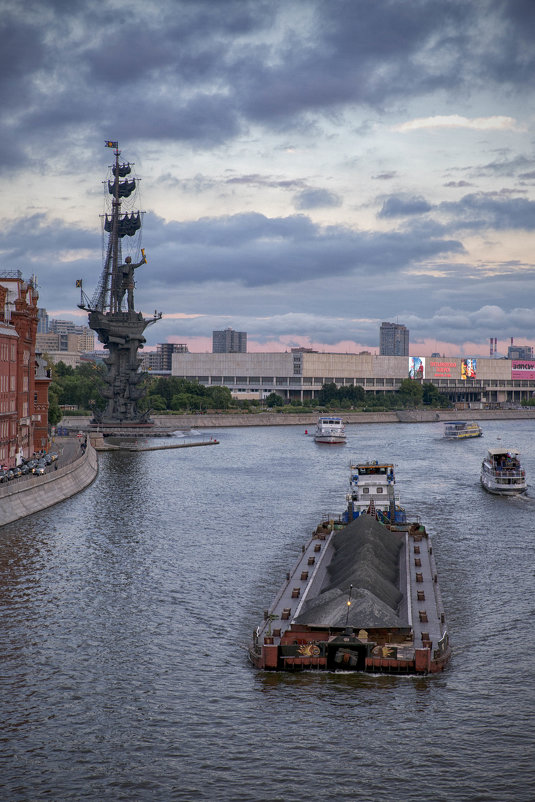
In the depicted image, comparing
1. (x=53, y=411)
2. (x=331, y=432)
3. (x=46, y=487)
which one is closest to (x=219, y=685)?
(x=46, y=487)

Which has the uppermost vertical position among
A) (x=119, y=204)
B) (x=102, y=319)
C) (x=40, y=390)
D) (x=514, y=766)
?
(x=119, y=204)

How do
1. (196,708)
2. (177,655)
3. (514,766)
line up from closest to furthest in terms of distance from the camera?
(514,766)
(196,708)
(177,655)

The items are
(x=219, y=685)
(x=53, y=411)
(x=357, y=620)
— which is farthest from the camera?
A: (x=53, y=411)

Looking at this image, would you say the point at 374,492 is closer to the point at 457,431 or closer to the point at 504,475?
the point at 504,475

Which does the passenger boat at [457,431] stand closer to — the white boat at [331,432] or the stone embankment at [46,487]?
the white boat at [331,432]

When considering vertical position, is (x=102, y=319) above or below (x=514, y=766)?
above

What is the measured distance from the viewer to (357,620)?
3662 cm

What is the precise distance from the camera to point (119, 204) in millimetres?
161500

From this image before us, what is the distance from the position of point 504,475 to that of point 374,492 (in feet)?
91.1

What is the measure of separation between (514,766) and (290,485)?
6892 centimetres

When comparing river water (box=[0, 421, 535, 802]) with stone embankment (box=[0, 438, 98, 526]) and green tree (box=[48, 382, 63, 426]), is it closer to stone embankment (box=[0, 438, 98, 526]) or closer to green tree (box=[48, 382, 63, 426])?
stone embankment (box=[0, 438, 98, 526])

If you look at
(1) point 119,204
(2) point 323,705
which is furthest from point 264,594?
(1) point 119,204

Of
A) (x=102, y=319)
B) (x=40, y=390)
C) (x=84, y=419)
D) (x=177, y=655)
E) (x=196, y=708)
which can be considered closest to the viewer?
(x=196, y=708)

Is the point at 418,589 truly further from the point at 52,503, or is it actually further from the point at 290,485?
the point at 290,485
